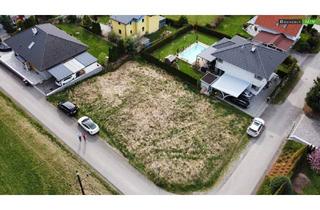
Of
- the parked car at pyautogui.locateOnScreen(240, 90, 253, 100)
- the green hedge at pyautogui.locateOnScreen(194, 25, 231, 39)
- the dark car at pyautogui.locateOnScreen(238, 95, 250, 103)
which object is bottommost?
the dark car at pyautogui.locateOnScreen(238, 95, 250, 103)

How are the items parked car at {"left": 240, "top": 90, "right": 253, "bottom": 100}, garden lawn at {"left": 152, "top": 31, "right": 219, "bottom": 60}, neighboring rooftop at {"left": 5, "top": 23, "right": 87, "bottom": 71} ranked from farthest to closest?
garden lawn at {"left": 152, "top": 31, "right": 219, "bottom": 60}, neighboring rooftop at {"left": 5, "top": 23, "right": 87, "bottom": 71}, parked car at {"left": 240, "top": 90, "right": 253, "bottom": 100}

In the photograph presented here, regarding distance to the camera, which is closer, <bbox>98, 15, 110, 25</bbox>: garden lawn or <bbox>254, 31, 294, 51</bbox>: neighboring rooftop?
<bbox>254, 31, 294, 51</bbox>: neighboring rooftop

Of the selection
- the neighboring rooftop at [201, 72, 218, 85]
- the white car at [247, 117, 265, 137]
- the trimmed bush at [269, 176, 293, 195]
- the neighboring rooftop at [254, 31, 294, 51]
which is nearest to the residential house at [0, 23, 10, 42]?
the neighboring rooftop at [201, 72, 218, 85]

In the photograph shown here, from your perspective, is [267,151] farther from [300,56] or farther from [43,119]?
[43,119]

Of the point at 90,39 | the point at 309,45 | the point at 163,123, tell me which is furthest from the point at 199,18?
the point at 163,123

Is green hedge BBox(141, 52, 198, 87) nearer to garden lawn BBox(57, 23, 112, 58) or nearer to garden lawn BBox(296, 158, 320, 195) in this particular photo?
garden lawn BBox(57, 23, 112, 58)

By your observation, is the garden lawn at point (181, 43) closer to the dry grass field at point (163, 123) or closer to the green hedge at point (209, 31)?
the green hedge at point (209, 31)
